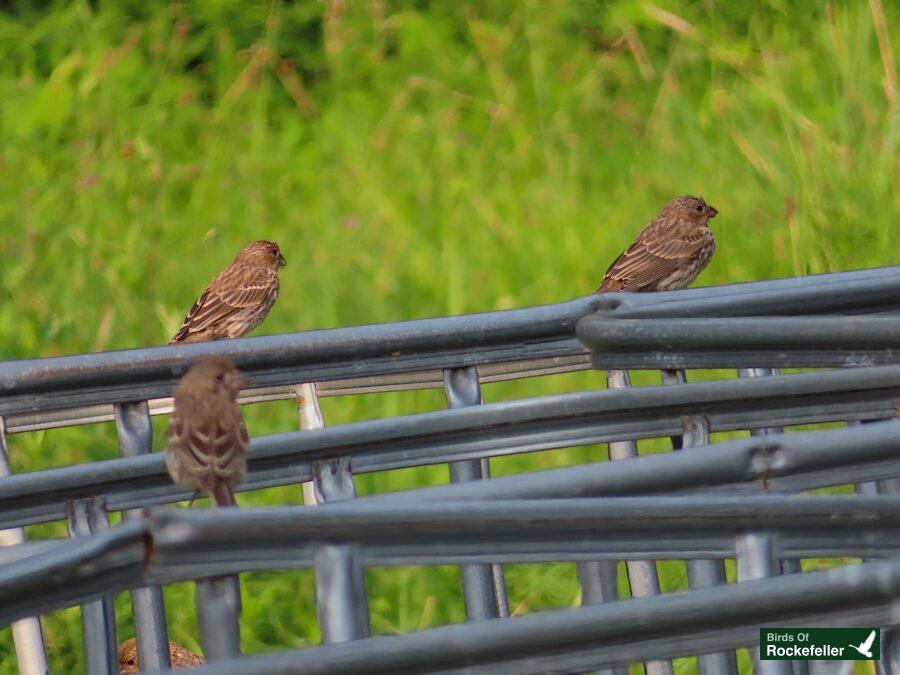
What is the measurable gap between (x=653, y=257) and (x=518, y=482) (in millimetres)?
5398

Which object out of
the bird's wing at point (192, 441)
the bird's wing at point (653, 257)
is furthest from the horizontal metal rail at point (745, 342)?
the bird's wing at point (653, 257)

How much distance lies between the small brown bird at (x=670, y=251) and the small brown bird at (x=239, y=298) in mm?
1557

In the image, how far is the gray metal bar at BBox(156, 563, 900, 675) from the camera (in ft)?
6.06

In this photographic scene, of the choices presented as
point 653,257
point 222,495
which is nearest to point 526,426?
point 222,495

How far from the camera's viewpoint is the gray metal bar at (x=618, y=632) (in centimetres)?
185

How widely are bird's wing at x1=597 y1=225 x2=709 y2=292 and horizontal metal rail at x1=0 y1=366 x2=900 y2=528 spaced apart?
4634 mm

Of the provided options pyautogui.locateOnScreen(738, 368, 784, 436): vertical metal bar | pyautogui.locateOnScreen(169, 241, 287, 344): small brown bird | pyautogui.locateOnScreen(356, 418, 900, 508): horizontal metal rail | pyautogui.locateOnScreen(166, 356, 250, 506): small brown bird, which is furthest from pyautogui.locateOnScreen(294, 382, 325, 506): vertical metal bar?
pyautogui.locateOnScreen(169, 241, 287, 344): small brown bird

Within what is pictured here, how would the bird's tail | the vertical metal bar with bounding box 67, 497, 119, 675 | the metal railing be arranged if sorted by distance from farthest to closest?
1. the bird's tail
2. the vertical metal bar with bounding box 67, 497, 119, 675
3. the metal railing

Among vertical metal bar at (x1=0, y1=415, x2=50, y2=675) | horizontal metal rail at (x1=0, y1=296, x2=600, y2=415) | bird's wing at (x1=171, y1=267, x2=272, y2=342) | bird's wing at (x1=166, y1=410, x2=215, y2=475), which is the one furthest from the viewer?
bird's wing at (x1=171, y1=267, x2=272, y2=342)

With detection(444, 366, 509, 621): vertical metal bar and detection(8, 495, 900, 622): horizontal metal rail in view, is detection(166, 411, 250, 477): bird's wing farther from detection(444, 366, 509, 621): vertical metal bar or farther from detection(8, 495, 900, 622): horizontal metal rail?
detection(8, 495, 900, 622): horizontal metal rail

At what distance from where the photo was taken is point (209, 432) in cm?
411

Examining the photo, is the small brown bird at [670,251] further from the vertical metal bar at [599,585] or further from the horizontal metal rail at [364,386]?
the vertical metal bar at [599,585]

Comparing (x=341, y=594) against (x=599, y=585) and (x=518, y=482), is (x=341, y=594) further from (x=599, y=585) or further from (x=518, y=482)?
(x=599, y=585)

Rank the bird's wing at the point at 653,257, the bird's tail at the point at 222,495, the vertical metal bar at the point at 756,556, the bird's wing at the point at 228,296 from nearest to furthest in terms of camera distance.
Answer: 1. the vertical metal bar at the point at 756,556
2. the bird's tail at the point at 222,495
3. the bird's wing at the point at 228,296
4. the bird's wing at the point at 653,257
